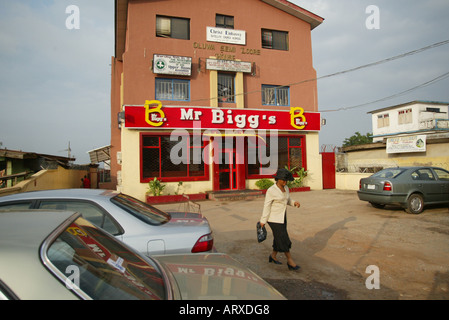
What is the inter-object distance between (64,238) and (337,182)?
670 inches

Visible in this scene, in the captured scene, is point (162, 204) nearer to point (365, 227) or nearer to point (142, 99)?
point (142, 99)

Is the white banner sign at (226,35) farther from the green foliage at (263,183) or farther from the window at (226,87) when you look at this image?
the green foliage at (263,183)

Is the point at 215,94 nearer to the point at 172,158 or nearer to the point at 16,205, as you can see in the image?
the point at 172,158

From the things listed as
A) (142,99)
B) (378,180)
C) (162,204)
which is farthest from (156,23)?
(378,180)

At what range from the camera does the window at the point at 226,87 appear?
14664 mm

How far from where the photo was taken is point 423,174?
8.80 meters

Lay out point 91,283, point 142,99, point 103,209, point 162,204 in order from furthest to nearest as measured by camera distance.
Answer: point 142,99 < point 162,204 < point 103,209 < point 91,283

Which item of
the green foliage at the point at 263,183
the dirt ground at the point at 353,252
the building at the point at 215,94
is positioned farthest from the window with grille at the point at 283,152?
the dirt ground at the point at 353,252

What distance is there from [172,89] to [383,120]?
116 feet

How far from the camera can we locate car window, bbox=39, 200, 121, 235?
3.34 meters

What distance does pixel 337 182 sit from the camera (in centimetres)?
1666

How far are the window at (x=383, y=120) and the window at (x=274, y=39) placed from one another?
2883 centimetres

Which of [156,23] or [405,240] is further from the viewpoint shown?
[156,23]
